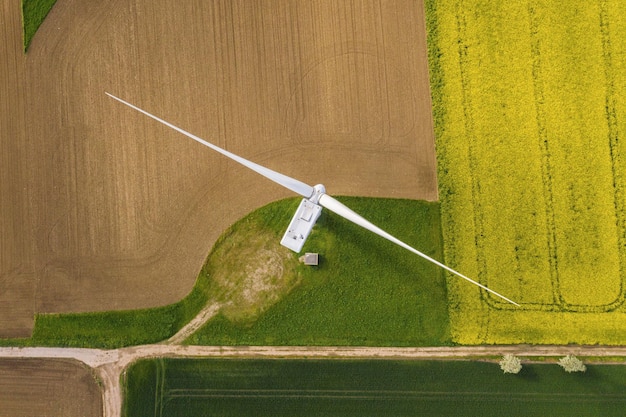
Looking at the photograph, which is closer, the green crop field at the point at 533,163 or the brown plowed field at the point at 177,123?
the green crop field at the point at 533,163

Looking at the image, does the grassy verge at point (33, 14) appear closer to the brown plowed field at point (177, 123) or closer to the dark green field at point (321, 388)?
the brown plowed field at point (177, 123)

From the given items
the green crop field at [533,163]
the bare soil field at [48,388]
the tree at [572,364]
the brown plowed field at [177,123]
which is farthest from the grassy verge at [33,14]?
the tree at [572,364]

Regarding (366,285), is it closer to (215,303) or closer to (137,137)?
(215,303)

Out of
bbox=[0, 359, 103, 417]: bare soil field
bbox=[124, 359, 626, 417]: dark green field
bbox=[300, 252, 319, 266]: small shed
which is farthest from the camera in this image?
bbox=[0, 359, 103, 417]: bare soil field

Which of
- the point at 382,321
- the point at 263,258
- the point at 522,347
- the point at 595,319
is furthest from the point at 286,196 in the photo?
the point at 595,319

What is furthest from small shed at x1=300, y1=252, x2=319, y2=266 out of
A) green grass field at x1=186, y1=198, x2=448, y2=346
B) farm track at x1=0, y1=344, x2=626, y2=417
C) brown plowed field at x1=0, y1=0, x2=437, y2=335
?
farm track at x1=0, y1=344, x2=626, y2=417

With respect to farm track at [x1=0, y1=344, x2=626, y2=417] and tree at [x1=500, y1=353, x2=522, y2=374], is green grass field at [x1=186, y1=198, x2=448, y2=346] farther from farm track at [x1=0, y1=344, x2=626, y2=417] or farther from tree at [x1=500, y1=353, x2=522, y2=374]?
tree at [x1=500, y1=353, x2=522, y2=374]
